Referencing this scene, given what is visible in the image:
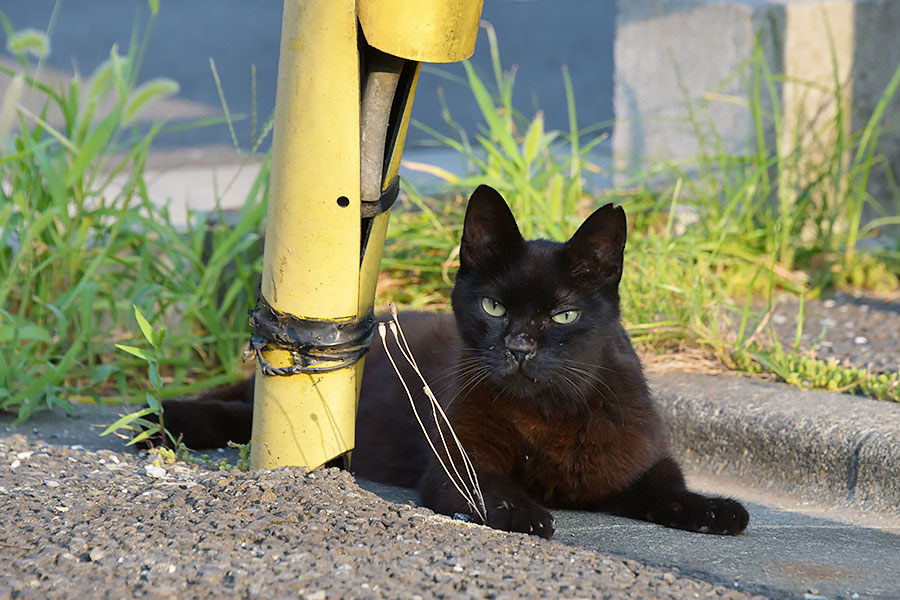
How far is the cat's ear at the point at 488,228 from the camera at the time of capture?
2514mm

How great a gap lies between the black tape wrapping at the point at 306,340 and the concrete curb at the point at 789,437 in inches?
49.4

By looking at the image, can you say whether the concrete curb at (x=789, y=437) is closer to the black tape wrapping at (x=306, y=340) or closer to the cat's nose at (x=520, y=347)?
the cat's nose at (x=520, y=347)

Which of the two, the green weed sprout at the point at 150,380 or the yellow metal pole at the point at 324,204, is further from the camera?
the green weed sprout at the point at 150,380

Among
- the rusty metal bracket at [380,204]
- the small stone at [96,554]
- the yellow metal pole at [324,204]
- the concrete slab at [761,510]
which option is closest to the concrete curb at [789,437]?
the concrete slab at [761,510]

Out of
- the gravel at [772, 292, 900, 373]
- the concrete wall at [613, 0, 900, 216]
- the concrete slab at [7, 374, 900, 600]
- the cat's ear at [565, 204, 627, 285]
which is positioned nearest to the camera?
the concrete slab at [7, 374, 900, 600]

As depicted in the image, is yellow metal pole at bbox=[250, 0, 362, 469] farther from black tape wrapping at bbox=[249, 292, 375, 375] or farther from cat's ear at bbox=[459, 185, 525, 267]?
cat's ear at bbox=[459, 185, 525, 267]

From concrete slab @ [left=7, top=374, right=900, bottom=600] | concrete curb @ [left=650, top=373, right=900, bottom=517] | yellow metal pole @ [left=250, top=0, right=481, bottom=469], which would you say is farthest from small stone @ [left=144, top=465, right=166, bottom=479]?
concrete curb @ [left=650, top=373, right=900, bottom=517]

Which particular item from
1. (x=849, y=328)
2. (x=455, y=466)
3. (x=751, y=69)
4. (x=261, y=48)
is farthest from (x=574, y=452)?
(x=261, y=48)

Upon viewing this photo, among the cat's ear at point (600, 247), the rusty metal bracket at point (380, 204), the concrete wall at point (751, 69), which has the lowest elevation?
the cat's ear at point (600, 247)

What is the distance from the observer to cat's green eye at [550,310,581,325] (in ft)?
8.07

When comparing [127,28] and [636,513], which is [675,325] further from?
[127,28]

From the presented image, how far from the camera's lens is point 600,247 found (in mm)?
2516

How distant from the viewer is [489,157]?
4.43m

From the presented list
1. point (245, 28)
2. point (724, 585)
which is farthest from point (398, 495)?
point (245, 28)
